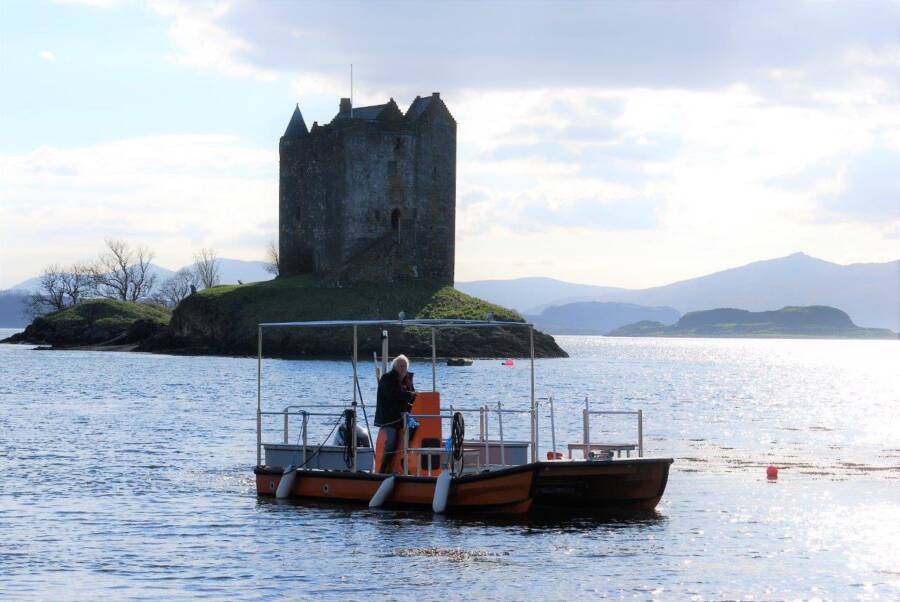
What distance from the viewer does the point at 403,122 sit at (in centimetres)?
11144

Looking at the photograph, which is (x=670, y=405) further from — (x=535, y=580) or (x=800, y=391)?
(x=535, y=580)

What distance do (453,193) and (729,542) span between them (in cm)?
9431

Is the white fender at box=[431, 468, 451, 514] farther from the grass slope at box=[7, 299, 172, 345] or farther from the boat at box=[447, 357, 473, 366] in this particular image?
the grass slope at box=[7, 299, 172, 345]

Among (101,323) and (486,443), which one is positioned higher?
(101,323)

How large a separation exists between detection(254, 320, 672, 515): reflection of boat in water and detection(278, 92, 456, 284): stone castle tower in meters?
83.2

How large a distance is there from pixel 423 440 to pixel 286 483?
117 inches

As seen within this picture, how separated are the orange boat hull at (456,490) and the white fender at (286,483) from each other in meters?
0.68

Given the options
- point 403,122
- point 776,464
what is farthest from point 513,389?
point 403,122

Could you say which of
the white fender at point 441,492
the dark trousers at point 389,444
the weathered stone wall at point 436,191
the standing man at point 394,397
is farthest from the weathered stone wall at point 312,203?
the white fender at point 441,492

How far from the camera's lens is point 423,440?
24.6 m

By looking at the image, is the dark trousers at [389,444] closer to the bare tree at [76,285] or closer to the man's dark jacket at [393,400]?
the man's dark jacket at [393,400]

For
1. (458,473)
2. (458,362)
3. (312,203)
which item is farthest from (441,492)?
(312,203)

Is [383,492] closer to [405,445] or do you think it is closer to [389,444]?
[389,444]

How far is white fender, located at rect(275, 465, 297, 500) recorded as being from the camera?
25.5m
